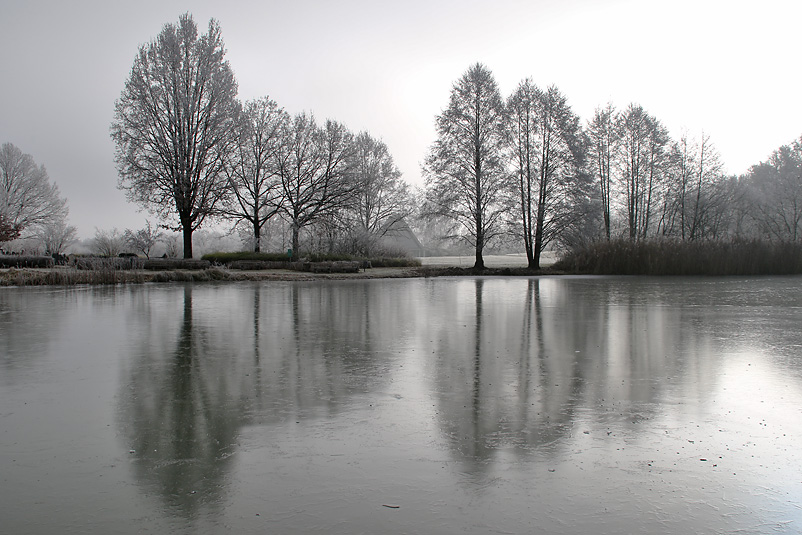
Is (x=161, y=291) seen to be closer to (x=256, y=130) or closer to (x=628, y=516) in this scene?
(x=628, y=516)

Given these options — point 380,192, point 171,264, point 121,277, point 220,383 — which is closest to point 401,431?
point 220,383

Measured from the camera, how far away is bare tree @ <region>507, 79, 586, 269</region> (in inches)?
1200

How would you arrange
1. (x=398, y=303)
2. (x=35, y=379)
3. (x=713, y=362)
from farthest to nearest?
(x=398, y=303)
(x=713, y=362)
(x=35, y=379)

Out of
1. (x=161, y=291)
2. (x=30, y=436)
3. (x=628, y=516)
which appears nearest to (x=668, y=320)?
(x=628, y=516)

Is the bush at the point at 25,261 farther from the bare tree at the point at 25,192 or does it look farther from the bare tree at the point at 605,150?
the bare tree at the point at 605,150

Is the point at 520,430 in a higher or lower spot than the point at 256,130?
lower

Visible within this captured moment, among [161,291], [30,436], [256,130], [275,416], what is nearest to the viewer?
[30,436]

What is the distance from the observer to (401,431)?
12.4 feet

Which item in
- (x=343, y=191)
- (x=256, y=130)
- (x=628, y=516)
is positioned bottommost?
(x=628, y=516)

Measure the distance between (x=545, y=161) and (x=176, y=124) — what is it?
835 inches

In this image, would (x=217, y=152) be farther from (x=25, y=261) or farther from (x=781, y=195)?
(x=781, y=195)

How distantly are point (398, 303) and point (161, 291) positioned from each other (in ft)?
26.4

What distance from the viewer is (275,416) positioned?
4.13 metres

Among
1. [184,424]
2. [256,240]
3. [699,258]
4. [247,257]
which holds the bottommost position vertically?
[184,424]
